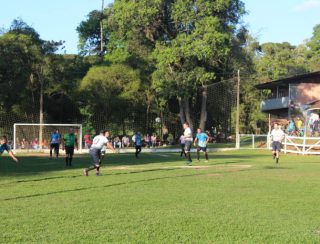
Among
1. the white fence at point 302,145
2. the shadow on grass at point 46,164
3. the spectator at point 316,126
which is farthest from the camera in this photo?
the spectator at point 316,126

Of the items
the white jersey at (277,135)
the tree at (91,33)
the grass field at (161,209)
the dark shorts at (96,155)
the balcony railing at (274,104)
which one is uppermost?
Answer: the tree at (91,33)

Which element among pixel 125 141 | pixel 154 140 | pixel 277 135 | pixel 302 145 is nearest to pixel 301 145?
pixel 302 145

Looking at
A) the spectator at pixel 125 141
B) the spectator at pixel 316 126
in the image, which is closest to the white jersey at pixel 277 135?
the spectator at pixel 316 126

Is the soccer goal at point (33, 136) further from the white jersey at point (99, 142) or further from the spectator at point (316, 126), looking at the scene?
the white jersey at point (99, 142)

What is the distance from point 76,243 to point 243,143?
41.5 m

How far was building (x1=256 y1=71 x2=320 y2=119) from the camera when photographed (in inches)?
2022

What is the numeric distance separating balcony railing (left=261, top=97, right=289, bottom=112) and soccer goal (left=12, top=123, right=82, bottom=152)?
82.7ft

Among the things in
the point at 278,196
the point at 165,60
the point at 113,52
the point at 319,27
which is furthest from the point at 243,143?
the point at 319,27

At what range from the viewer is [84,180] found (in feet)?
52.6

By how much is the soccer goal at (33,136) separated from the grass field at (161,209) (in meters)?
21.4

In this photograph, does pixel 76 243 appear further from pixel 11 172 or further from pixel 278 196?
pixel 11 172

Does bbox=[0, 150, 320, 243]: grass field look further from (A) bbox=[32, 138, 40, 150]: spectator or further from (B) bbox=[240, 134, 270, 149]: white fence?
(B) bbox=[240, 134, 270, 149]: white fence

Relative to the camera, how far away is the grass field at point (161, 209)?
7.77m

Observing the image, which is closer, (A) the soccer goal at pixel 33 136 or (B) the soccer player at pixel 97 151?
(B) the soccer player at pixel 97 151
